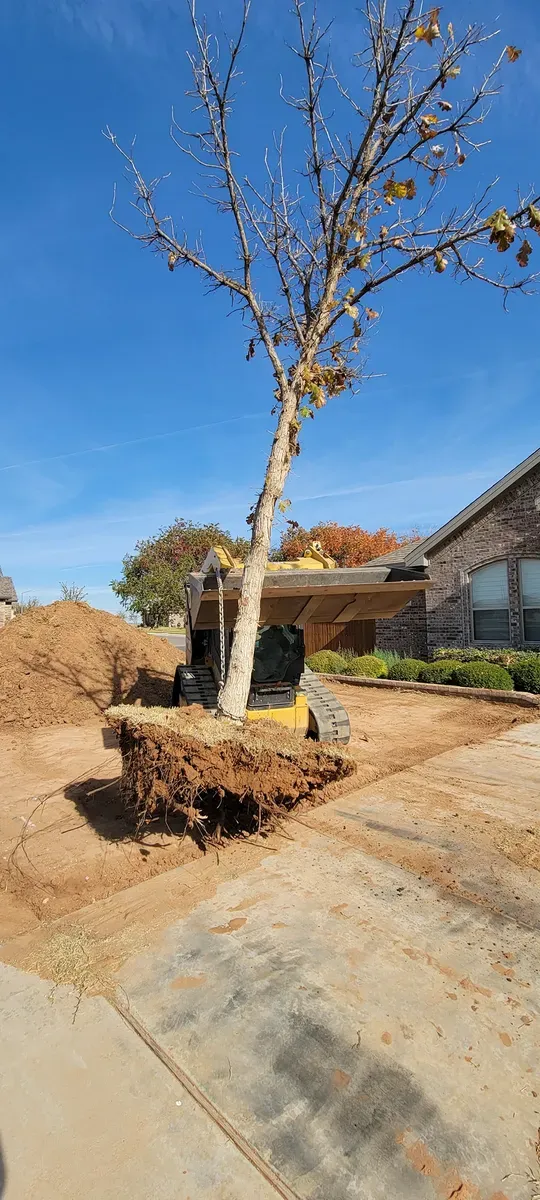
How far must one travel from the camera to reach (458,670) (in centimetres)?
1339

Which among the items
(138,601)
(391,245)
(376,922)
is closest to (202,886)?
(376,922)

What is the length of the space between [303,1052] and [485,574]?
45.9 feet

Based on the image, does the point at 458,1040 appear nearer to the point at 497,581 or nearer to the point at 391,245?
the point at 391,245

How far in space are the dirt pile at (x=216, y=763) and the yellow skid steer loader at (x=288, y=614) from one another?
2.77 feet

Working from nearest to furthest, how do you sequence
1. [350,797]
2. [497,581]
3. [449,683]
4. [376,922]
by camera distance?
[376,922] → [350,797] → [449,683] → [497,581]

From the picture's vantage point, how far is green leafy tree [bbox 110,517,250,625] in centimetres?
4031

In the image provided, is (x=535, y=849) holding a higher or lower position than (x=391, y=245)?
lower

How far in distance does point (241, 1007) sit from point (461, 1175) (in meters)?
1.29

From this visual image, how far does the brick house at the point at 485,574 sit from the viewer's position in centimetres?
1435

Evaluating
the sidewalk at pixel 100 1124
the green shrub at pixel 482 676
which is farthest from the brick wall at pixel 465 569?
the sidewalk at pixel 100 1124

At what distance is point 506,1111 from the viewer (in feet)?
8.04

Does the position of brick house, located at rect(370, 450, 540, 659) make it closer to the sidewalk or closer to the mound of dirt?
the mound of dirt

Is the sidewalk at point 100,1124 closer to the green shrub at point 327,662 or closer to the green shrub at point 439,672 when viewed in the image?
the green shrub at point 439,672

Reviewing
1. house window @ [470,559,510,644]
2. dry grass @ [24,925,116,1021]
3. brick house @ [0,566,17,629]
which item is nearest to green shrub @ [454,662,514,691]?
house window @ [470,559,510,644]
